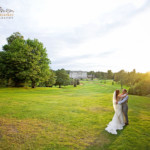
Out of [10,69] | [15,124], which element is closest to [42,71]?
[10,69]

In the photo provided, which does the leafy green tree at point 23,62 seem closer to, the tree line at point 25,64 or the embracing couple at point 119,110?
the tree line at point 25,64

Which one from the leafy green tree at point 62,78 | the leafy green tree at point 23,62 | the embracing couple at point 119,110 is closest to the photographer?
the embracing couple at point 119,110

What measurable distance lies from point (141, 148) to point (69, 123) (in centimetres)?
420

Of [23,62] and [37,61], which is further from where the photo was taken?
[37,61]

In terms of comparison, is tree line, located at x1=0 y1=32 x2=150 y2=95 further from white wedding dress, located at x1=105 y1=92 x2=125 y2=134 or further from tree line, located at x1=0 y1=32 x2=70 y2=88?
white wedding dress, located at x1=105 y1=92 x2=125 y2=134

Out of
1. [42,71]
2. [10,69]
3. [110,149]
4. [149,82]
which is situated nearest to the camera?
[110,149]

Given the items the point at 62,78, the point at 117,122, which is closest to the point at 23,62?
the point at 62,78

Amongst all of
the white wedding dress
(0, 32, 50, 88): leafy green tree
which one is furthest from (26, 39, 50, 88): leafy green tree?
the white wedding dress

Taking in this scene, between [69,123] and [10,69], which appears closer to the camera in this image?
[69,123]

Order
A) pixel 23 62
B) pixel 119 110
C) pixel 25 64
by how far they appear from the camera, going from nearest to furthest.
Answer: pixel 119 110 < pixel 25 64 < pixel 23 62

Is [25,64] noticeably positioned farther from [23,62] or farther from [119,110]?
[119,110]

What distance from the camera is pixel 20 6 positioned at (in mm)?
15586

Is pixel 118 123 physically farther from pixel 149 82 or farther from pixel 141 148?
pixel 149 82

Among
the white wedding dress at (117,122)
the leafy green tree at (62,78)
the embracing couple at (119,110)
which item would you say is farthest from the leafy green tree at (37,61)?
the white wedding dress at (117,122)
